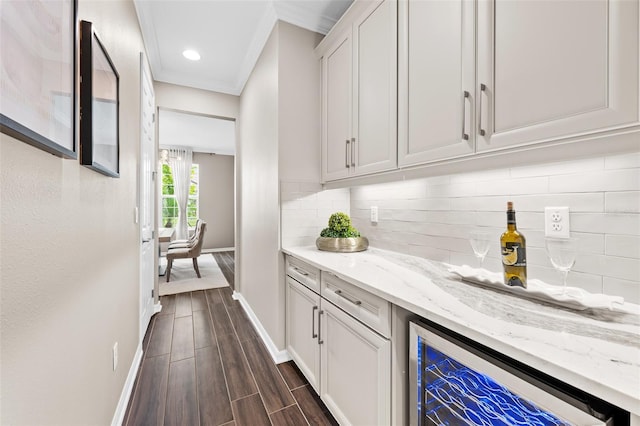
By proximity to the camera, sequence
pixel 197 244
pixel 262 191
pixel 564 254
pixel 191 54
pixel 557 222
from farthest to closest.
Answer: pixel 197 244
pixel 191 54
pixel 262 191
pixel 557 222
pixel 564 254

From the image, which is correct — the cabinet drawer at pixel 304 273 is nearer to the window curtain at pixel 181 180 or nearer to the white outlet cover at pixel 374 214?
the white outlet cover at pixel 374 214

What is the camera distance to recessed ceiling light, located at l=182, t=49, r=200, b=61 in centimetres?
272

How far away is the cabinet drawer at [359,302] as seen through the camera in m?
1.10

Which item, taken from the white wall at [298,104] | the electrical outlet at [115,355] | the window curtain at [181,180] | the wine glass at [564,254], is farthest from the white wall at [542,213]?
the window curtain at [181,180]

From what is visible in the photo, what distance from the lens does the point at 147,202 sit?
2855mm

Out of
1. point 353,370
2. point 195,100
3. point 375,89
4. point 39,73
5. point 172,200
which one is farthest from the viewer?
point 172,200

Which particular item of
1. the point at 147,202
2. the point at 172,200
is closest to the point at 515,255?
the point at 147,202

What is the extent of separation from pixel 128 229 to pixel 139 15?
1771 millimetres

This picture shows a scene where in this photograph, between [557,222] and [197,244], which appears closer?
[557,222]

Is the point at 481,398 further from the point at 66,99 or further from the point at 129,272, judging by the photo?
the point at 129,272

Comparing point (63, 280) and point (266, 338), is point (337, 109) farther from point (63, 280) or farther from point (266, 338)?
point (266, 338)

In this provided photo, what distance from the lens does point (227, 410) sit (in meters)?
1.62

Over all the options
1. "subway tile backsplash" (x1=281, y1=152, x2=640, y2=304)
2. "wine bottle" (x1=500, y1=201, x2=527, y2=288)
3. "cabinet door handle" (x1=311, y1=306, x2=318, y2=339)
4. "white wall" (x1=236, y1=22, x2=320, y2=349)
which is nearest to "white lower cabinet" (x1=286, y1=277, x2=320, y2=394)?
"cabinet door handle" (x1=311, y1=306, x2=318, y2=339)

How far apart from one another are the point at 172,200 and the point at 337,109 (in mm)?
6523
